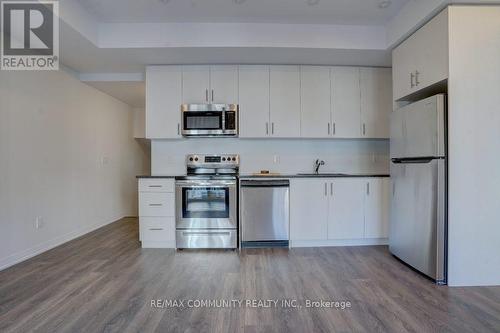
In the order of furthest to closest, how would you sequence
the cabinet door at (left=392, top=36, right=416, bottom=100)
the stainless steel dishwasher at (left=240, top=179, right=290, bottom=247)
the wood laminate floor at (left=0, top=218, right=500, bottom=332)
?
1. the stainless steel dishwasher at (left=240, top=179, right=290, bottom=247)
2. the cabinet door at (left=392, top=36, right=416, bottom=100)
3. the wood laminate floor at (left=0, top=218, right=500, bottom=332)

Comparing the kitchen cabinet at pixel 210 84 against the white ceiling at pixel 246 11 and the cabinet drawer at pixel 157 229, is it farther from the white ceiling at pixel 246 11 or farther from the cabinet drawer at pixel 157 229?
the cabinet drawer at pixel 157 229

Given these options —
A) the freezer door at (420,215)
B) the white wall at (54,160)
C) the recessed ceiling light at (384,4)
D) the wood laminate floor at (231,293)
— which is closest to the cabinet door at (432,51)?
the recessed ceiling light at (384,4)

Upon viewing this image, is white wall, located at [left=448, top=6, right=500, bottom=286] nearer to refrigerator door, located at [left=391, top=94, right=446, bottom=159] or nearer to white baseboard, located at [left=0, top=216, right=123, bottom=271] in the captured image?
refrigerator door, located at [left=391, top=94, right=446, bottom=159]

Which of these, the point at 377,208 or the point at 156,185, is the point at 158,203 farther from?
the point at 377,208

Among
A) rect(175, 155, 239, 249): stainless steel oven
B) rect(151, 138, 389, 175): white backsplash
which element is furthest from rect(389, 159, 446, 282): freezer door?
rect(175, 155, 239, 249): stainless steel oven

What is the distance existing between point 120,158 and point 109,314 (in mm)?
3871

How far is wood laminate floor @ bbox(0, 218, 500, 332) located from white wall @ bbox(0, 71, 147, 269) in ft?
1.46

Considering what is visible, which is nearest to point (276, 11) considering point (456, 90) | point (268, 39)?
point (268, 39)

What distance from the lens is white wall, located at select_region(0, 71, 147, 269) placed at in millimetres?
2756

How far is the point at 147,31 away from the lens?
118 inches

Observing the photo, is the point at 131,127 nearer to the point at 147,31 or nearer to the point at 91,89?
the point at 91,89

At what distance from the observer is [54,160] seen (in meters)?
3.40

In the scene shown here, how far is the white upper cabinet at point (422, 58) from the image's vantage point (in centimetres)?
230

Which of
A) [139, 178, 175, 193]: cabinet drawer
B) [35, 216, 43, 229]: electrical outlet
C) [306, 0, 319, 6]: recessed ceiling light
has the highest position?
[306, 0, 319, 6]: recessed ceiling light
